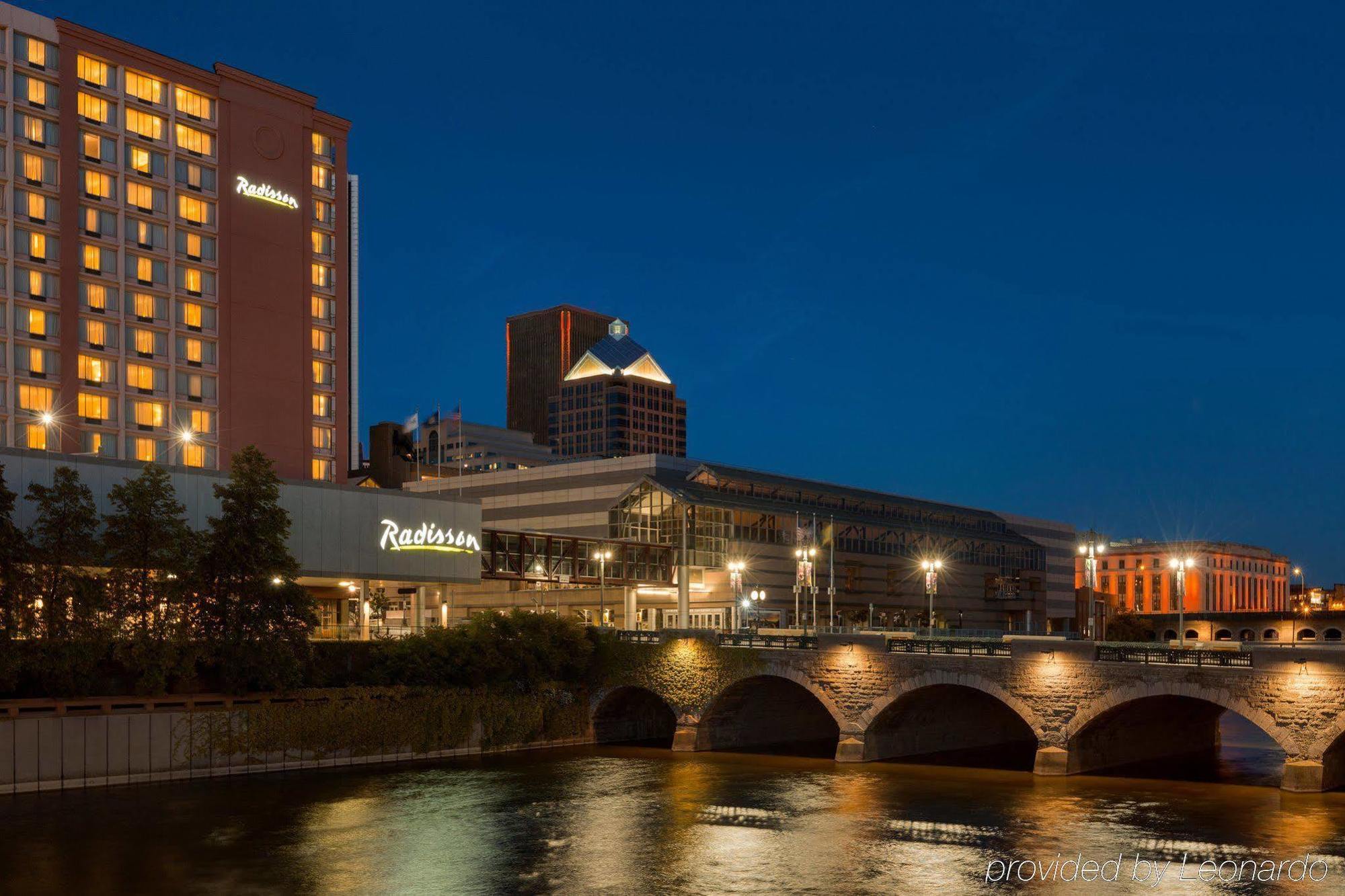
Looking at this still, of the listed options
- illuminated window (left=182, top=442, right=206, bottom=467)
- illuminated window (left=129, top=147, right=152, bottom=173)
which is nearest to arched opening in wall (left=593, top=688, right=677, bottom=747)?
illuminated window (left=182, top=442, right=206, bottom=467)

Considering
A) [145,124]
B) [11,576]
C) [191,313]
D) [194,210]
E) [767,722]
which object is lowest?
[767,722]

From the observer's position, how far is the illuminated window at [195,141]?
117 metres

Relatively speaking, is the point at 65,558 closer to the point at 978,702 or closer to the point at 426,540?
the point at 426,540

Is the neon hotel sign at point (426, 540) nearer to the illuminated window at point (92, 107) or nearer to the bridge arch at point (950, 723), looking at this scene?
the bridge arch at point (950, 723)

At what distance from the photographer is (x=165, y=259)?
11600 cm

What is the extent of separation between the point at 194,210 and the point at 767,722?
70.3 meters

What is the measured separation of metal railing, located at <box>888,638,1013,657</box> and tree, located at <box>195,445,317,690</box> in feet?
108

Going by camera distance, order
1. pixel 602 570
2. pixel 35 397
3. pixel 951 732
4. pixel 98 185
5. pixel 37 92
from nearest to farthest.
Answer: pixel 951 732 < pixel 602 570 < pixel 35 397 < pixel 37 92 < pixel 98 185

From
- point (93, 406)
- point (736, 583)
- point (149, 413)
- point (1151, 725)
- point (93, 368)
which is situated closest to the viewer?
point (1151, 725)

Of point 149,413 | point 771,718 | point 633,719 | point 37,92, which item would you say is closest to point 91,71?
point 37,92

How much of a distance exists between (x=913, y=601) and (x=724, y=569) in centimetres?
2959

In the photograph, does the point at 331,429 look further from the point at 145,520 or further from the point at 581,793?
the point at 581,793

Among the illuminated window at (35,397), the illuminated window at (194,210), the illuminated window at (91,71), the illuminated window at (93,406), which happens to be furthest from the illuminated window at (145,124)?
the illuminated window at (35,397)

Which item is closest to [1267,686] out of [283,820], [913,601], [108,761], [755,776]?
[755,776]
